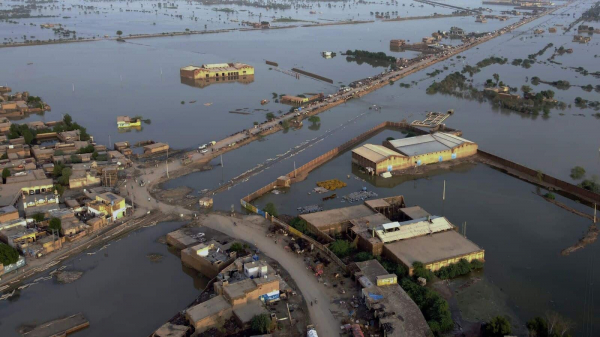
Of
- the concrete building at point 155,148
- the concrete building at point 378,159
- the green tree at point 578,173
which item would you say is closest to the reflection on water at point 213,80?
the concrete building at point 155,148

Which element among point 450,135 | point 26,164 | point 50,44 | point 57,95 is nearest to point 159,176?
point 26,164

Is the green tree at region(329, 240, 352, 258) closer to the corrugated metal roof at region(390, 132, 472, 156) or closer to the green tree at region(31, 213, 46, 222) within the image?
the corrugated metal roof at region(390, 132, 472, 156)

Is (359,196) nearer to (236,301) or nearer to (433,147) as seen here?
(433,147)

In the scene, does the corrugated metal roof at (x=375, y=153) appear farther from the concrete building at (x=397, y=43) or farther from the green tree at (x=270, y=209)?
the concrete building at (x=397, y=43)

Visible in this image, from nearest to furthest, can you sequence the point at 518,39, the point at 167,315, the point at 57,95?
1. the point at 167,315
2. the point at 57,95
3. the point at 518,39

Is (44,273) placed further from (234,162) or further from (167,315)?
(234,162)

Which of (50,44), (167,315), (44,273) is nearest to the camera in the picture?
(167,315)
